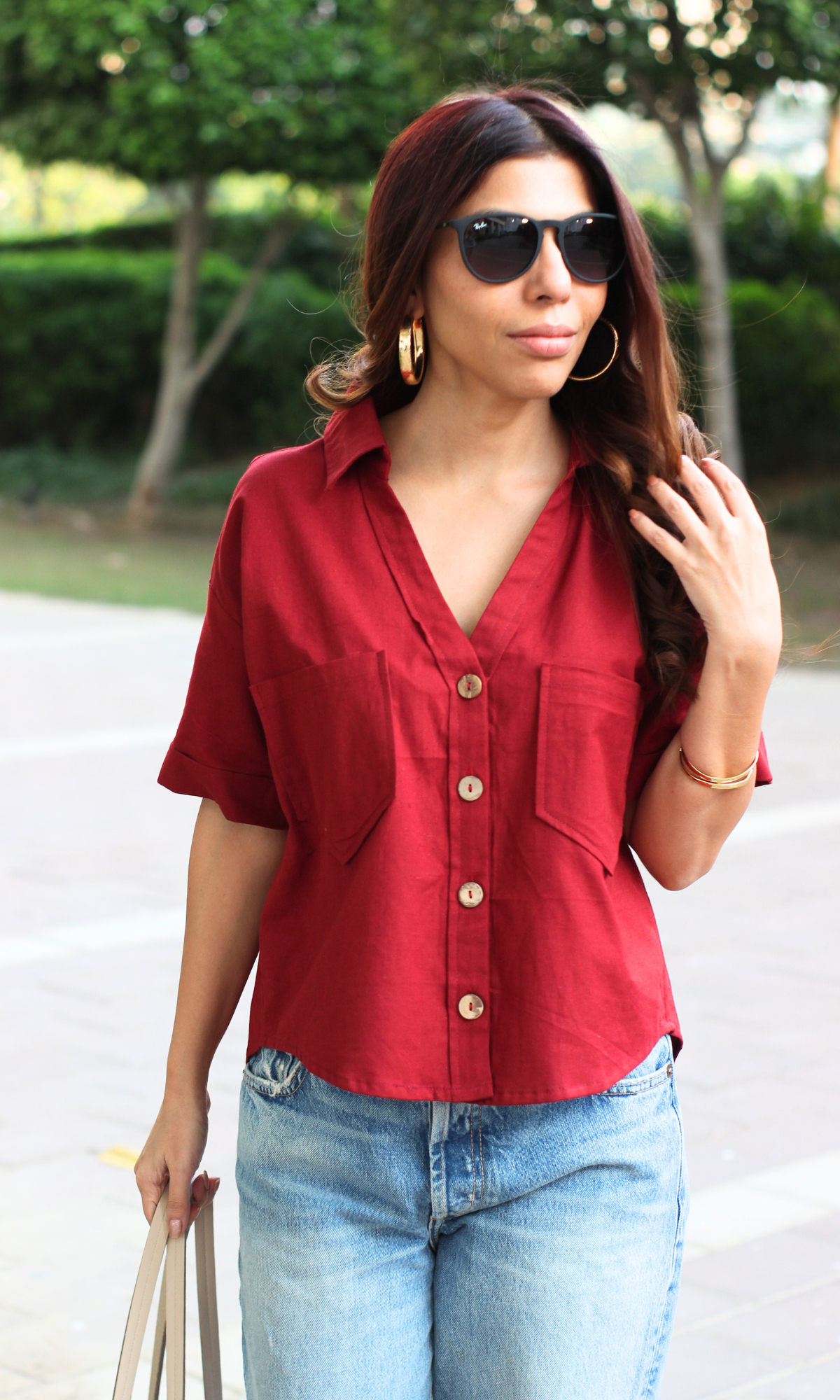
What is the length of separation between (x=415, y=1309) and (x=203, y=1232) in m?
0.30

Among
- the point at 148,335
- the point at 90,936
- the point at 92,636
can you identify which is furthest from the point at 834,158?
the point at 90,936

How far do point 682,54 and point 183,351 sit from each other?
264 inches

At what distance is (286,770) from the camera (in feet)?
5.60

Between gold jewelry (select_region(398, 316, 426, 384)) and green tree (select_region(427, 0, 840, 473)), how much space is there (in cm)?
1068

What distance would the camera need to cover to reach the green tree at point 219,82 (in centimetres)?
1470

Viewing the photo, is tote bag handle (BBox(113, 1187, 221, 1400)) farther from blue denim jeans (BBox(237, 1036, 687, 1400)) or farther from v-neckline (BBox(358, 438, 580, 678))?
v-neckline (BBox(358, 438, 580, 678))

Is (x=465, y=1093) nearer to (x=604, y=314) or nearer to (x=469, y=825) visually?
(x=469, y=825)

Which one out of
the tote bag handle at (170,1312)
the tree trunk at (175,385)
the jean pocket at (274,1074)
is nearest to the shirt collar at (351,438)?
the jean pocket at (274,1074)

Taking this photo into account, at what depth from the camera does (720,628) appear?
1.59m

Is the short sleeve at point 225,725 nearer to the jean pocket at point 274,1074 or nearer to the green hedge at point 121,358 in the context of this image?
the jean pocket at point 274,1074

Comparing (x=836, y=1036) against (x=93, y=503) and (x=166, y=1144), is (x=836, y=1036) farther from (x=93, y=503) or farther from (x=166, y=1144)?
(x=93, y=503)

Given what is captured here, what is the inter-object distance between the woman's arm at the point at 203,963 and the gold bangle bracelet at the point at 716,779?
456 millimetres

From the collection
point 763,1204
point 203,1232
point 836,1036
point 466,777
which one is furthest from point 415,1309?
point 836,1036

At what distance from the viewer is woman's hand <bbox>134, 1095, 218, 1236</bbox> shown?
1.80 metres
